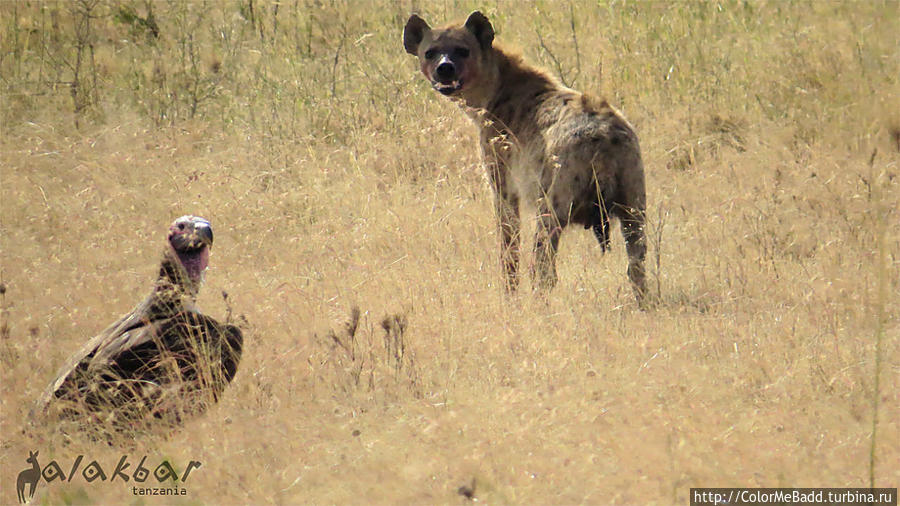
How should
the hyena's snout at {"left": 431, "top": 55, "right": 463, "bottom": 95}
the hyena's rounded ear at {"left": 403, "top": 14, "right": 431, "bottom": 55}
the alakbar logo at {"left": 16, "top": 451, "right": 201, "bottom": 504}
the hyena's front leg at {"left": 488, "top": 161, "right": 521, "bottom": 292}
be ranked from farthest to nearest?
1. the hyena's rounded ear at {"left": 403, "top": 14, "right": 431, "bottom": 55}
2. the hyena's snout at {"left": 431, "top": 55, "right": 463, "bottom": 95}
3. the hyena's front leg at {"left": 488, "top": 161, "right": 521, "bottom": 292}
4. the alakbar logo at {"left": 16, "top": 451, "right": 201, "bottom": 504}

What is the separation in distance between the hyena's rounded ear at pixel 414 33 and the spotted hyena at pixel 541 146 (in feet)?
0.05

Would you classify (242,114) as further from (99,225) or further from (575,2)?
(575,2)

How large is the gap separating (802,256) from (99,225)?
4472mm

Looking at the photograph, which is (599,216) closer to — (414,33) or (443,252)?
(443,252)

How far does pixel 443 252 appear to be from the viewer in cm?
627

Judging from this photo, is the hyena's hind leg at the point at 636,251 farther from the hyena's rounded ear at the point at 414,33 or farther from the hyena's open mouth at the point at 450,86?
the hyena's rounded ear at the point at 414,33

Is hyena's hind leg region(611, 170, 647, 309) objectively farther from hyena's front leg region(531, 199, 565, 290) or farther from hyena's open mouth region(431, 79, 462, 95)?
hyena's open mouth region(431, 79, 462, 95)

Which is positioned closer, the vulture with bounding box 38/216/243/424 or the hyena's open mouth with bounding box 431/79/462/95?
the vulture with bounding box 38/216/243/424

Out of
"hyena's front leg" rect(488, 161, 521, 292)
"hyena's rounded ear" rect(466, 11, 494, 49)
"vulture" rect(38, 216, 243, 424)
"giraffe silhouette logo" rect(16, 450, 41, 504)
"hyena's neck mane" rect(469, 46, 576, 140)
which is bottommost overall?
"giraffe silhouette logo" rect(16, 450, 41, 504)

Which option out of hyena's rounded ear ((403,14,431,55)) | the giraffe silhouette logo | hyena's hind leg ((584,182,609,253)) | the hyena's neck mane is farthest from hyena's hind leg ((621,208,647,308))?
the giraffe silhouette logo

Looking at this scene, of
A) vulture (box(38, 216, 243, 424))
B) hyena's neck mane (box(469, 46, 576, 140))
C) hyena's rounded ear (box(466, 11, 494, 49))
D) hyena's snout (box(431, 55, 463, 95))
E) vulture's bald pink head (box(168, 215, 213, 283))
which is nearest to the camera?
vulture (box(38, 216, 243, 424))

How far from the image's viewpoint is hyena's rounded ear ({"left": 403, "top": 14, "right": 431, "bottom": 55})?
22.4ft

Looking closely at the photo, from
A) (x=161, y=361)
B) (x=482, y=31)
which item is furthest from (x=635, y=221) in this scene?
(x=161, y=361)

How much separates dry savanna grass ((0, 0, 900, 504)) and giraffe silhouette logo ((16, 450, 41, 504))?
54 mm
